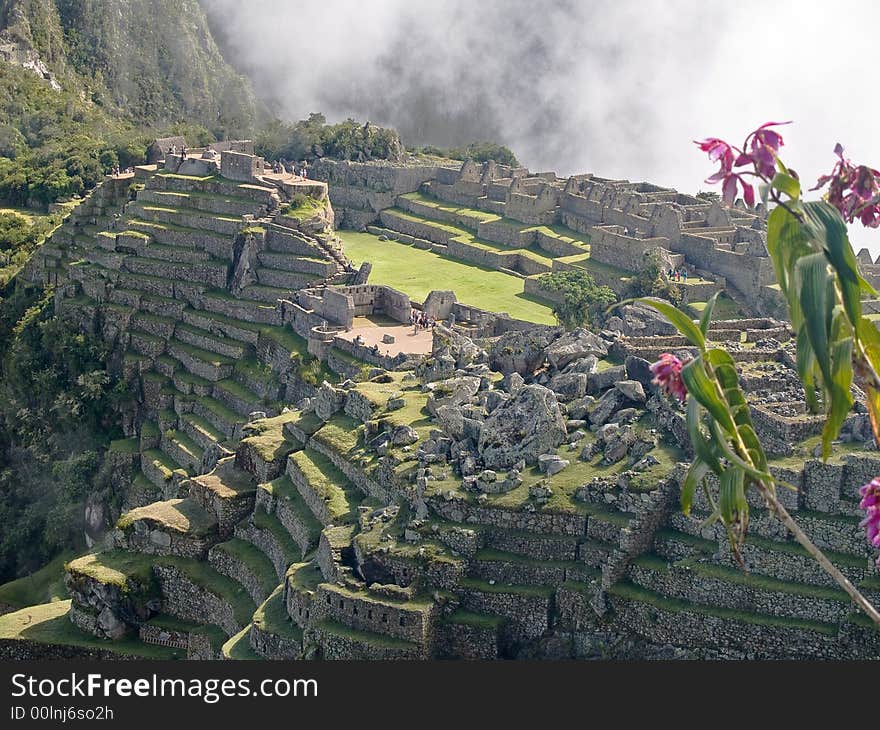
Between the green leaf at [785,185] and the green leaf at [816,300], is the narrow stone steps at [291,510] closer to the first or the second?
the green leaf at [785,185]

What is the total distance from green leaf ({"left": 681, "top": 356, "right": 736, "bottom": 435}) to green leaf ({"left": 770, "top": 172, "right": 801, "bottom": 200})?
5.34 ft

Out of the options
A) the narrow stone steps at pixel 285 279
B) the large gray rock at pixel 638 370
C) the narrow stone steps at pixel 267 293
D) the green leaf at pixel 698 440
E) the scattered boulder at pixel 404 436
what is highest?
the narrow stone steps at pixel 285 279

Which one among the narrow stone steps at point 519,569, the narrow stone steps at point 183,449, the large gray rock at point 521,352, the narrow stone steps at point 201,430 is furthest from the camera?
the narrow stone steps at point 201,430

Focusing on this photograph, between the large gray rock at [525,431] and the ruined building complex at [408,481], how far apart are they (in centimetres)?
6

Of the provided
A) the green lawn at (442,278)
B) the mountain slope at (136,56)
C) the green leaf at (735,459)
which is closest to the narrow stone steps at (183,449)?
the green lawn at (442,278)

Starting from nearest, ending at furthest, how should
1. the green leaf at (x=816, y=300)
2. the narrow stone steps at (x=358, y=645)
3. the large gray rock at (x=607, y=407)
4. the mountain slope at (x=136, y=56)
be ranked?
the green leaf at (x=816, y=300)
the narrow stone steps at (x=358, y=645)
the large gray rock at (x=607, y=407)
the mountain slope at (x=136, y=56)

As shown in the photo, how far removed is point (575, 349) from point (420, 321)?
2115 cm

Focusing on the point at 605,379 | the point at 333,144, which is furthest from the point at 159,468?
the point at 333,144

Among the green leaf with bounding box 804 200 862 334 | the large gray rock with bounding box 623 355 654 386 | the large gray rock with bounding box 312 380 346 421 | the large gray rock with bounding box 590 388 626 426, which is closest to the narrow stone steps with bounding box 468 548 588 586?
the large gray rock with bounding box 590 388 626 426

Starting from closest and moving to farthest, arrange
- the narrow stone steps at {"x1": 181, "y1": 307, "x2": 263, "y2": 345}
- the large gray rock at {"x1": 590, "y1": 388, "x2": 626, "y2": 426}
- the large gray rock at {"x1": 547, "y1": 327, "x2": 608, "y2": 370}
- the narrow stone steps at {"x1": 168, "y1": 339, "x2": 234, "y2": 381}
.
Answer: the large gray rock at {"x1": 590, "y1": 388, "x2": 626, "y2": 426} → the large gray rock at {"x1": 547, "y1": 327, "x2": 608, "y2": 370} → the narrow stone steps at {"x1": 168, "y1": 339, "x2": 234, "y2": 381} → the narrow stone steps at {"x1": 181, "y1": 307, "x2": 263, "y2": 345}

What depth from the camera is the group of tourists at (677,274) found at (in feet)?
202

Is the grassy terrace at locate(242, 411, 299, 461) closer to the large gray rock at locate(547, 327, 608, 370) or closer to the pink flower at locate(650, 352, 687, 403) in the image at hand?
the large gray rock at locate(547, 327, 608, 370)

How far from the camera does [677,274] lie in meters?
62.0

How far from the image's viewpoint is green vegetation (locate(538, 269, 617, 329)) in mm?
53969
